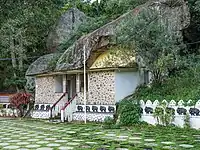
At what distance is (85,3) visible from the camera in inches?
1025

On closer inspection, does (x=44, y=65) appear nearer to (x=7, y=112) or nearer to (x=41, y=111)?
(x=41, y=111)

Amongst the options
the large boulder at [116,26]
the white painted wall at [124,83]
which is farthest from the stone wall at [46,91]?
the white painted wall at [124,83]

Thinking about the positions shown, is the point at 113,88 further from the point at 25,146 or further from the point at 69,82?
the point at 25,146

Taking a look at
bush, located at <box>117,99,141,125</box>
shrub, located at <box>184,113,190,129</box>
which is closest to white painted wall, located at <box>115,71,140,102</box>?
bush, located at <box>117,99,141,125</box>

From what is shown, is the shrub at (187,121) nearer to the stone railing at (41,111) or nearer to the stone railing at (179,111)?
the stone railing at (179,111)

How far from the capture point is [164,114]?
10.4 metres

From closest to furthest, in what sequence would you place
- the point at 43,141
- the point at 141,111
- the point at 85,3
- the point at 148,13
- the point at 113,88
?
the point at 43,141 → the point at 141,111 → the point at 148,13 → the point at 113,88 → the point at 85,3

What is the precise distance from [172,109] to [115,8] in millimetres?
11013

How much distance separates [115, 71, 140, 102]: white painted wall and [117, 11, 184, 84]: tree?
→ 1423 millimetres

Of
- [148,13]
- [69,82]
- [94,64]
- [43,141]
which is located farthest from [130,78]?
[43,141]

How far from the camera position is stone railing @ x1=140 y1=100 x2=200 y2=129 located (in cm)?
961

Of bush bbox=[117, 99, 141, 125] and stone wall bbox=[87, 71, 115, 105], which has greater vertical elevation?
stone wall bbox=[87, 71, 115, 105]

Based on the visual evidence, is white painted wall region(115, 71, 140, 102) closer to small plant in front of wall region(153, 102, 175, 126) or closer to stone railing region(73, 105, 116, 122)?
stone railing region(73, 105, 116, 122)

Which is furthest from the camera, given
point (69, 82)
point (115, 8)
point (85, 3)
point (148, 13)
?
point (85, 3)
